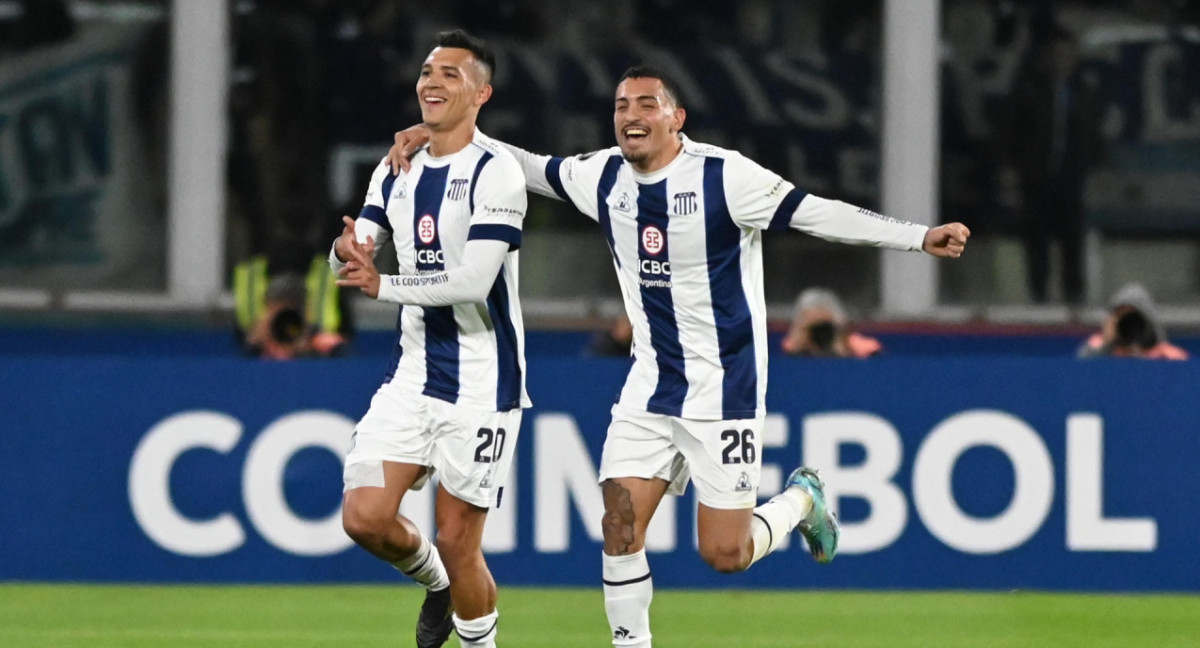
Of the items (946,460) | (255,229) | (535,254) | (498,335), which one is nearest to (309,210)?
(255,229)

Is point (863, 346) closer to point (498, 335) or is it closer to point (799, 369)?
point (799, 369)

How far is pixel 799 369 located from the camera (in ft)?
30.1

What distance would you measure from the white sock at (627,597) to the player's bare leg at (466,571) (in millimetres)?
372

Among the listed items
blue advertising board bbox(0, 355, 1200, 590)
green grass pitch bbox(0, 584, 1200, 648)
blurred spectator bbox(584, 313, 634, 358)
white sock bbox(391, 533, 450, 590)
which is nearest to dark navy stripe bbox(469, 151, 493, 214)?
white sock bbox(391, 533, 450, 590)

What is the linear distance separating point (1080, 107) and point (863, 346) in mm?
4301

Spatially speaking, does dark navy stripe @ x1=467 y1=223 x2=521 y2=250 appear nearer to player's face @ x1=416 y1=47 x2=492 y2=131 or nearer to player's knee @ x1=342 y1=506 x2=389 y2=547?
player's face @ x1=416 y1=47 x2=492 y2=131

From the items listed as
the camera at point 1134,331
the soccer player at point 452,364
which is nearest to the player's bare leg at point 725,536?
the soccer player at point 452,364

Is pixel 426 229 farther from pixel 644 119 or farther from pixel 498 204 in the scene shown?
pixel 644 119

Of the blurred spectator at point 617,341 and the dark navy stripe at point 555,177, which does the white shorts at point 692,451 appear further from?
the blurred spectator at point 617,341

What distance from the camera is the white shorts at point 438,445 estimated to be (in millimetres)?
6645

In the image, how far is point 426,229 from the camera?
6.66 m

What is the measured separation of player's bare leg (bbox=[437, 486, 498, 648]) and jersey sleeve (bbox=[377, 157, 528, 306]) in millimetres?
651

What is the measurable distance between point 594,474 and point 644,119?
108 inches

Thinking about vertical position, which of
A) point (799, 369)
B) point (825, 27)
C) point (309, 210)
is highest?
point (825, 27)
